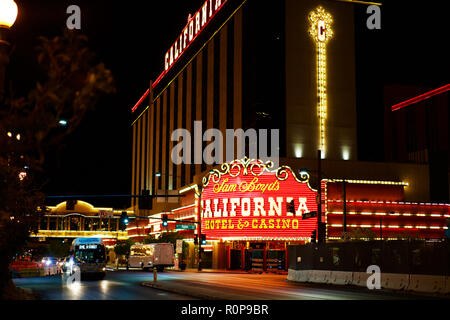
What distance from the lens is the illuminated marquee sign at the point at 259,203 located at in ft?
179

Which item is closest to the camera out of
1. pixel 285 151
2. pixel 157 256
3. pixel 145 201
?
pixel 145 201

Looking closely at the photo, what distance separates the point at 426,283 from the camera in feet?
80.7

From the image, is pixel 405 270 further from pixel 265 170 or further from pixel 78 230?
pixel 78 230

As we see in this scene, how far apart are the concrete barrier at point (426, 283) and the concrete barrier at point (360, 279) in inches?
143

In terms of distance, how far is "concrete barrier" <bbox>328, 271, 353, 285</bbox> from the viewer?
101ft

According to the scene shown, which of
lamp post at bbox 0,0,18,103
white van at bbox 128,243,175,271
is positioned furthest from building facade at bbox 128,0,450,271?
lamp post at bbox 0,0,18,103

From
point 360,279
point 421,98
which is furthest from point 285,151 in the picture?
point 360,279

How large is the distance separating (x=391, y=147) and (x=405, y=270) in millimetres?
58860

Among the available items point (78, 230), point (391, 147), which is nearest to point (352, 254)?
point (391, 147)

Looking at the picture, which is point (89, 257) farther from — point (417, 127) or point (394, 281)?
point (417, 127)

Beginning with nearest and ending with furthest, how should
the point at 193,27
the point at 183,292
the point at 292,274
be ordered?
the point at 183,292
the point at 292,274
the point at 193,27

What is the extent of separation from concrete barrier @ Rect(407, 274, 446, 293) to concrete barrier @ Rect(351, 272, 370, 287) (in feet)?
11.9

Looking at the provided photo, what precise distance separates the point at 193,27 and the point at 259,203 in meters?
43.0

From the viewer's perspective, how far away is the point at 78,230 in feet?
451
